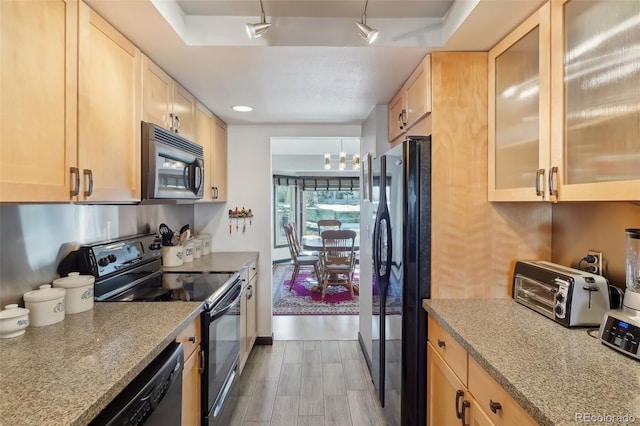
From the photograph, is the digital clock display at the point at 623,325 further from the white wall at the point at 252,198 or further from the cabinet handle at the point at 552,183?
the white wall at the point at 252,198

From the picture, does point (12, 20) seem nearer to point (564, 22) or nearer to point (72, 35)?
point (72, 35)

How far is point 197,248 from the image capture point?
2.95 m

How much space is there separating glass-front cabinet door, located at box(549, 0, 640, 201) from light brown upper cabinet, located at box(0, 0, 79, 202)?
1750 millimetres

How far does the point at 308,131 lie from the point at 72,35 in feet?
7.49

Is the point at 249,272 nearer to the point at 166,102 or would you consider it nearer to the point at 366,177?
the point at 366,177

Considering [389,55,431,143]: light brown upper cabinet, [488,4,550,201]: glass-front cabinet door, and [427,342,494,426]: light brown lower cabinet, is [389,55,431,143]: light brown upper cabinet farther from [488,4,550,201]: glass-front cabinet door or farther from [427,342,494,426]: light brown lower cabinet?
[427,342,494,426]: light brown lower cabinet

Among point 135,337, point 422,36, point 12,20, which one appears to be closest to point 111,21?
point 12,20

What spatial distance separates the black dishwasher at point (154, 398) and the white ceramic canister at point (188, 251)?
57.1 inches

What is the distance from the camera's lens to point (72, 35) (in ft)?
4.00

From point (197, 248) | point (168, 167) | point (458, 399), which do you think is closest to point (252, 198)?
point (197, 248)

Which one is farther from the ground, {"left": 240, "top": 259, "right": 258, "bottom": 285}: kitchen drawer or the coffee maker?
the coffee maker

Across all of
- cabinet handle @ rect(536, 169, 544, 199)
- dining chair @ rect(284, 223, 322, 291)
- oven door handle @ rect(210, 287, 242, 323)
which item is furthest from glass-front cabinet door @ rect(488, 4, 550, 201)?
dining chair @ rect(284, 223, 322, 291)

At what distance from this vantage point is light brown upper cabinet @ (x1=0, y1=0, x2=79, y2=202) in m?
0.97

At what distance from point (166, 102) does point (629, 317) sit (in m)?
Result: 2.31
